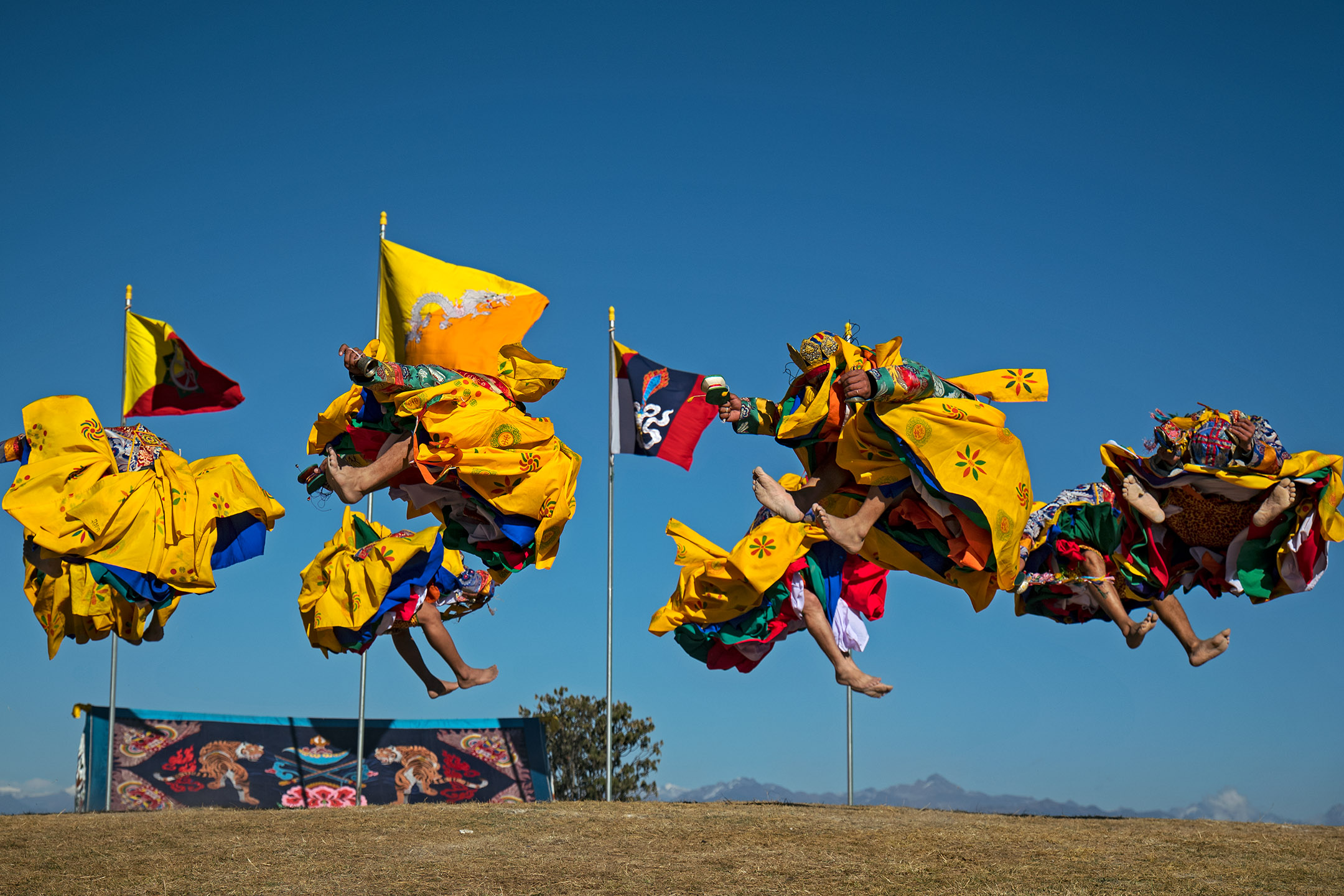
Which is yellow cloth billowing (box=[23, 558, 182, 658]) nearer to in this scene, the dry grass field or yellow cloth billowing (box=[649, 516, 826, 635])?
the dry grass field

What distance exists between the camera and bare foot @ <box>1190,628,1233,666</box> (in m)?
9.76

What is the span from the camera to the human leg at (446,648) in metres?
10.2

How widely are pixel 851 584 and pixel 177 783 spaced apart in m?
6.73

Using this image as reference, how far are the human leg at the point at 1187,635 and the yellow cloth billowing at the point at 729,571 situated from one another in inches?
110

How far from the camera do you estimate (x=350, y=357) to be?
828 centimetres

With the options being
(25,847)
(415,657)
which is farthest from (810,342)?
(25,847)

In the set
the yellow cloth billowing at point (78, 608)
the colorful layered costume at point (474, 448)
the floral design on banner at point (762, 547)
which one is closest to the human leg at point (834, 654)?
the floral design on banner at point (762, 547)

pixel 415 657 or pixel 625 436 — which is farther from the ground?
pixel 625 436

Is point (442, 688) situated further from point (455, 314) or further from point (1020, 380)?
point (1020, 380)

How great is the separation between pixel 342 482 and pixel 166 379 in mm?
4428

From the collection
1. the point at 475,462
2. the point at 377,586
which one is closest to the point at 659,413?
the point at 377,586

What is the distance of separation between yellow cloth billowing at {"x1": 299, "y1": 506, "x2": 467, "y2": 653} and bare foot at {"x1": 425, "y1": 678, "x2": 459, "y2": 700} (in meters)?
0.82

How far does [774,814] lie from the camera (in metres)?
9.30

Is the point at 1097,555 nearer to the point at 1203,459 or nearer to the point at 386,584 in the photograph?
the point at 1203,459
